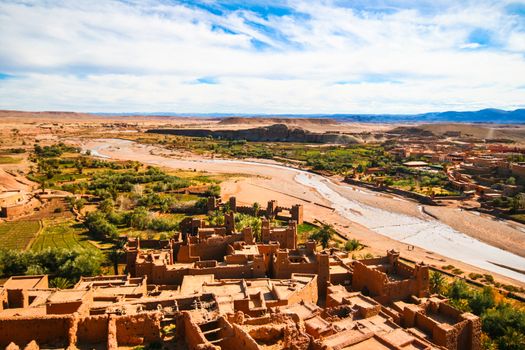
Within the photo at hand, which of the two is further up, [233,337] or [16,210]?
[233,337]

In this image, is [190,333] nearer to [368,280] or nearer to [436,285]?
[368,280]

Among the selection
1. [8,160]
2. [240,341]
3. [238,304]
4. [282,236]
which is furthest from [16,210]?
[8,160]

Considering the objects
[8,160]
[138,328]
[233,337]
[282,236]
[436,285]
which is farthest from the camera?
[8,160]

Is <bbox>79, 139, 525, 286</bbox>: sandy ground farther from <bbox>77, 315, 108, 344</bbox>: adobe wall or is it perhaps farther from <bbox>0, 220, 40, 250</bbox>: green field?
<bbox>77, 315, 108, 344</bbox>: adobe wall

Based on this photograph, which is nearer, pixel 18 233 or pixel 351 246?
pixel 351 246

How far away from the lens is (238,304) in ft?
61.6

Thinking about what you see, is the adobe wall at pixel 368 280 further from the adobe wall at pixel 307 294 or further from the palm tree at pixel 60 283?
the palm tree at pixel 60 283

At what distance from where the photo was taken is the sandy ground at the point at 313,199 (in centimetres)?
4119

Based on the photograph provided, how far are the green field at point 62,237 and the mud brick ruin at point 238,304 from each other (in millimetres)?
7619

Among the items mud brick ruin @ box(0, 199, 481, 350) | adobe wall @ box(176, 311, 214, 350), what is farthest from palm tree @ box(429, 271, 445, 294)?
adobe wall @ box(176, 311, 214, 350)

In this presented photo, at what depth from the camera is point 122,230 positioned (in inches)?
1640

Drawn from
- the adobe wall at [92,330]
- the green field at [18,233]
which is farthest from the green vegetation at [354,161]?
the adobe wall at [92,330]

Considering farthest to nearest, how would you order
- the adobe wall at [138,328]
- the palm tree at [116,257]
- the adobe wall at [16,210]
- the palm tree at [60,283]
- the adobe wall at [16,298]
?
1. the adobe wall at [16,210]
2. the palm tree at [116,257]
3. the palm tree at [60,283]
4. the adobe wall at [16,298]
5. the adobe wall at [138,328]

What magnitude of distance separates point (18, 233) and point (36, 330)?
98.8 feet
